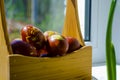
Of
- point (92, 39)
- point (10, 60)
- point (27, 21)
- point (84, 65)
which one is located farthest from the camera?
point (92, 39)

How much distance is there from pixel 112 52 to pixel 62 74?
0.13 metres

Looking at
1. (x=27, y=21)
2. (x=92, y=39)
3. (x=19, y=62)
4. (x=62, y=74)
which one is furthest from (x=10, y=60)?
(x=92, y=39)

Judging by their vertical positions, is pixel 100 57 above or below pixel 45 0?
below

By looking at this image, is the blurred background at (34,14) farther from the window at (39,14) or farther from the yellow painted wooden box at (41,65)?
the yellow painted wooden box at (41,65)

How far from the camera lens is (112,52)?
52cm

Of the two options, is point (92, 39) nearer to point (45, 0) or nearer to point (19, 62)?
point (45, 0)

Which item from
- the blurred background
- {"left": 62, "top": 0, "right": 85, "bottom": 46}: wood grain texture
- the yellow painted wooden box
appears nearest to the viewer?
the yellow painted wooden box

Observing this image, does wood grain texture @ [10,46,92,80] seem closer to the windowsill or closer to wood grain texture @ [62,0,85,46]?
wood grain texture @ [62,0,85,46]

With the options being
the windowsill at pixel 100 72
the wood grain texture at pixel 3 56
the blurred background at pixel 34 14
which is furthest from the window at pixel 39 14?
the wood grain texture at pixel 3 56

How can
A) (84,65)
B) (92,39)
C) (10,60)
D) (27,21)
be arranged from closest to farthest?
(10,60) < (84,65) < (27,21) < (92,39)

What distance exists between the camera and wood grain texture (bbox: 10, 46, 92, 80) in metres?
0.50

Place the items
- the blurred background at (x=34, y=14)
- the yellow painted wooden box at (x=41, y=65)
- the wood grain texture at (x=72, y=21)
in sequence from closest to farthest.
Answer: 1. the yellow painted wooden box at (x=41, y=65)
2. the wood grain texture at (x=72, y=21)
3. the blurred background at (x=34, y=14)

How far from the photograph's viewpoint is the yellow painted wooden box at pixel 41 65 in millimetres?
503

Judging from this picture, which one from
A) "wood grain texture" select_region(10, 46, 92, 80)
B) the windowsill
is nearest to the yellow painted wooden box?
"wood grain texture" select_region(10, 46, 92, 80)
